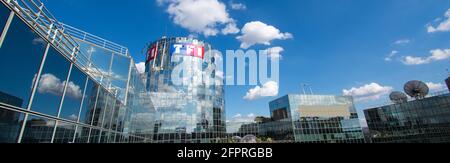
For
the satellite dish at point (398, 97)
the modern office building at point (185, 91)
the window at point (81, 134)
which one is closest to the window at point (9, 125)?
the window at point (81, 134)

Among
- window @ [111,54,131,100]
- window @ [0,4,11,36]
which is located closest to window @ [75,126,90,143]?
window @ [111,54,131,100]

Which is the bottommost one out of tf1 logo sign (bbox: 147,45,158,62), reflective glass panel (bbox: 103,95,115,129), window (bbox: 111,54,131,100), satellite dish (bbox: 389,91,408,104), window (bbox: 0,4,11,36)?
reflective glass panel (bbox: 103,95,115,129)

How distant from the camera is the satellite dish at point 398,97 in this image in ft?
194

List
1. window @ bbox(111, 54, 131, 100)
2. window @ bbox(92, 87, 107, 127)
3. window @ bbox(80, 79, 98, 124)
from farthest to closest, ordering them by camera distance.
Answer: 1. window @ bbox(111, 54, 131, 100)
2. window @ bbox(92, 87, 107, 127)
3. window @ bbox(80, 79, 98, 124)

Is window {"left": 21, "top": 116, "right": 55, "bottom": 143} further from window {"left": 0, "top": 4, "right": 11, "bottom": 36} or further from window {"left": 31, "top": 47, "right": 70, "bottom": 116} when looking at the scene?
window {"left": 0, "top": 4, "right": 11, "bottom": 36}

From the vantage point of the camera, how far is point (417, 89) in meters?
55.8

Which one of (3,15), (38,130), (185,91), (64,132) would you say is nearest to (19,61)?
(3,15)

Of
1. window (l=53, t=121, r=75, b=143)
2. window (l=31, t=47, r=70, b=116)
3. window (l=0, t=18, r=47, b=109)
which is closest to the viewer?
window (l=0, t=18, r=47, b=109)

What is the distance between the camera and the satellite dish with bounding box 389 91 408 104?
59.1 m

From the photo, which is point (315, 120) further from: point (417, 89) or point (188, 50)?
point (188, 50)

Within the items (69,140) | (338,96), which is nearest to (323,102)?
(338,96)

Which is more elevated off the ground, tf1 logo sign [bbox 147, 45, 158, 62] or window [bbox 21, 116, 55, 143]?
tf1 logo sign [bbox 147, 45, 158, 62]

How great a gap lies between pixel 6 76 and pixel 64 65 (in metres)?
2.87

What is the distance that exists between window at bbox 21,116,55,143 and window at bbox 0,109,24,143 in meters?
0.39
